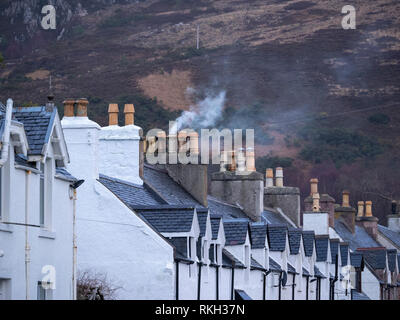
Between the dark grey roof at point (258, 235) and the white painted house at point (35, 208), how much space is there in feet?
46.5

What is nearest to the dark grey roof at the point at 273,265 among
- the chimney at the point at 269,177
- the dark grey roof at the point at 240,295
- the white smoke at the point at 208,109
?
the dark grey roof at the point at 240,295

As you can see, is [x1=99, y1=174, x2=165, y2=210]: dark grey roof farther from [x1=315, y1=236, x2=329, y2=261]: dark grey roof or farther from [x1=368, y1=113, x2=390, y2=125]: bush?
[x1=368, y1=113, x2=390, y2=125]: bush

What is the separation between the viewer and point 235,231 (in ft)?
124

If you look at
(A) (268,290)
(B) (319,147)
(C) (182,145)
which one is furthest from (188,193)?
(B) (319,147)

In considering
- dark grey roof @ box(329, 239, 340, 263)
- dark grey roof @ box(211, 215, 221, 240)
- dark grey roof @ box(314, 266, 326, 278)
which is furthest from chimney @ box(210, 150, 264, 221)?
dark grey roof @ box(211, 215, 221, 240)

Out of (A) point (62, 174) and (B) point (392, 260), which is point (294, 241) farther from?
(B) point (392, 260)

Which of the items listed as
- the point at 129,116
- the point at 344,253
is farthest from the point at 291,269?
the point at 344,253

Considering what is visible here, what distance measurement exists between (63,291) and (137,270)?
469cm

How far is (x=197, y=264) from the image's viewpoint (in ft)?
106

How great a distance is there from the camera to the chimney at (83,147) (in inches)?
1232

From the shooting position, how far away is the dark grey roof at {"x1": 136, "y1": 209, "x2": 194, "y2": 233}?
1224 inches

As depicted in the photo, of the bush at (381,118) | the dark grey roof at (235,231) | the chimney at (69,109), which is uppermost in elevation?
the bush at (381,118)

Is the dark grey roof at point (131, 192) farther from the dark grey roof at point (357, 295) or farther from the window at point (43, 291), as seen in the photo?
the dark grey roof at point (357, 295)
